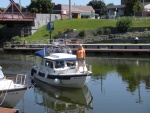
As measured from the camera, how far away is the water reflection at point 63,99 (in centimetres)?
2306

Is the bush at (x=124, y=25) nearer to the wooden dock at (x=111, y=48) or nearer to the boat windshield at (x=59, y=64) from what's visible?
the wooden dock at (x=111, y=48)

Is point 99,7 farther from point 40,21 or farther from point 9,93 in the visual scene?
point 9,93

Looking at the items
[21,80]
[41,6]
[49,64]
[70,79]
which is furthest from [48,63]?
[41,6]

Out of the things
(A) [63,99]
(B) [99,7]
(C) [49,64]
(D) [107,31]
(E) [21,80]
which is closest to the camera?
(E) [21,80]

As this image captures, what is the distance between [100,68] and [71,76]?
1384cm

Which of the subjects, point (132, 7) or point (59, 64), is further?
point (132, 7)

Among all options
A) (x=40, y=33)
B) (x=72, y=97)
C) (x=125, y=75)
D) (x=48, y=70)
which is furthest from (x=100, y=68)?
(x=40, y=33)

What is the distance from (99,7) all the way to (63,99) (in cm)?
9664

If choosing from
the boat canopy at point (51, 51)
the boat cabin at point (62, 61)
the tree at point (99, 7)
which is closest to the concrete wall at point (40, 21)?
the tree at point (99, 7)

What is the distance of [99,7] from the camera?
119688 millimetres

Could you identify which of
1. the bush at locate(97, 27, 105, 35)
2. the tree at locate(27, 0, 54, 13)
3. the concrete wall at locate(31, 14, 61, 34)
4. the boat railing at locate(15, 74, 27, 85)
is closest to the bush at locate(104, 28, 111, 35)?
the bush at locate(97, 27, 105, 35)

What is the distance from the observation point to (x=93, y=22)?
81.3 metres

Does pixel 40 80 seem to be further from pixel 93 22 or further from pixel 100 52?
pixel 93 22

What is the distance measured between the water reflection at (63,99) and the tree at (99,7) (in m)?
89.6
